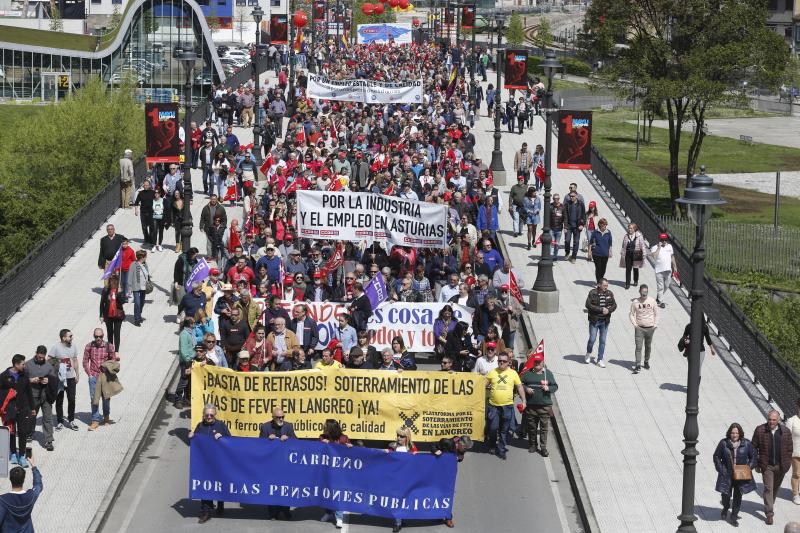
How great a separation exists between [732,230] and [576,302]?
14315 millimetres

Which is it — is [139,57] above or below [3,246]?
above

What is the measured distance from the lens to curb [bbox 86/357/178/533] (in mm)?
18031

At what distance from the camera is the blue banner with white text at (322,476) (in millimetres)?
17828

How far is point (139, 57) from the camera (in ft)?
251

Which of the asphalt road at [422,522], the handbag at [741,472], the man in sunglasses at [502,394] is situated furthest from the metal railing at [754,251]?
the handbag at [741,472]

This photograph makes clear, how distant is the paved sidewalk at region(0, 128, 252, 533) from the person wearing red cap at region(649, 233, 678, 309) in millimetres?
9589

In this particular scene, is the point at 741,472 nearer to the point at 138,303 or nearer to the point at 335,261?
the point at 335,261

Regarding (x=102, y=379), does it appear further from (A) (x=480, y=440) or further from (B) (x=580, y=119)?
(B) (x=580, y=119)

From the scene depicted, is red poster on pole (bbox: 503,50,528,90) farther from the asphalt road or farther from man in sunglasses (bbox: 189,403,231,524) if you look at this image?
man in sunglasses (bbox: 189,403,231,524)

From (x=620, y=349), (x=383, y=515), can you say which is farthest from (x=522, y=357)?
(x=383, y=515)

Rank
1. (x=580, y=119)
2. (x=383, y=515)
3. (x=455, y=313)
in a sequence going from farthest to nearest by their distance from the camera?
(x=580, y=119) → (x=455, y=313) → (x=383, y=515)

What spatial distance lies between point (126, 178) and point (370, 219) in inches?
471

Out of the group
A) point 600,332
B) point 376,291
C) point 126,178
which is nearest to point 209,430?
point 376,291

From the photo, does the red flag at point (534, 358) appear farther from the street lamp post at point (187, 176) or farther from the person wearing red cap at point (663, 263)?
the street lamp post at point (187, 176)
